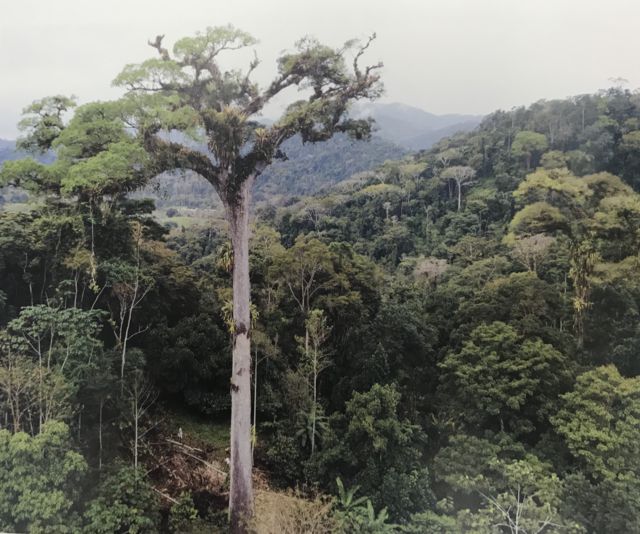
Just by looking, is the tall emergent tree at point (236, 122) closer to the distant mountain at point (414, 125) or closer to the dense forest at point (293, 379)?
the dense forest at point (293, 379)

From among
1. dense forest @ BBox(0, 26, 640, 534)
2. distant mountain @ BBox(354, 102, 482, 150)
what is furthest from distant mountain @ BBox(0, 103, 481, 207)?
dense forest @ BBox(0, 26, 640, 534)

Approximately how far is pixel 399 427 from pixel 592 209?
11181 millimetres

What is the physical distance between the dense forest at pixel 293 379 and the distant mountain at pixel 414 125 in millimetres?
64018

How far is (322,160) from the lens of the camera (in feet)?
170

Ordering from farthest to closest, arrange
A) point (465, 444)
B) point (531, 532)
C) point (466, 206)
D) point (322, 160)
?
point (322, 160)
point (466, 206)
point (465, 444)
point (531, 532)

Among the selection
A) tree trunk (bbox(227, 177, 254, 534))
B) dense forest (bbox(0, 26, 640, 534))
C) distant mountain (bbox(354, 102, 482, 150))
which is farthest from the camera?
distant mountain (bbox(354, 102, 482, 150))

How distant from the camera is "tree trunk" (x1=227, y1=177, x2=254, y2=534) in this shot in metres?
6.54

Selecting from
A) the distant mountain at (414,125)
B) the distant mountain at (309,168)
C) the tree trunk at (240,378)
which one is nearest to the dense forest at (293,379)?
the tree trunk at (240,378)

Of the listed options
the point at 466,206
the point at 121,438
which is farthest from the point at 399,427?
the point at 466,206

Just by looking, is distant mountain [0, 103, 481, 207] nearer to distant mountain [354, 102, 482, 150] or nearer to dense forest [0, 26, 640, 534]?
distant mountain [354, 102, 482, 150]

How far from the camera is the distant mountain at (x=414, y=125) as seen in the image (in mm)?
76500

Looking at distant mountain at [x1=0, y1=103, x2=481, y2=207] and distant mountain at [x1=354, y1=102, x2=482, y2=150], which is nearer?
distant mountain at [x1=0, y1=103, x2=481, y2=207]

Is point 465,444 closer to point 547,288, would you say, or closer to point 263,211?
point 547,288

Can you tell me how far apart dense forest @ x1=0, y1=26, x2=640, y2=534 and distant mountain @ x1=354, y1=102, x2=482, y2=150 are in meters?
64.0
